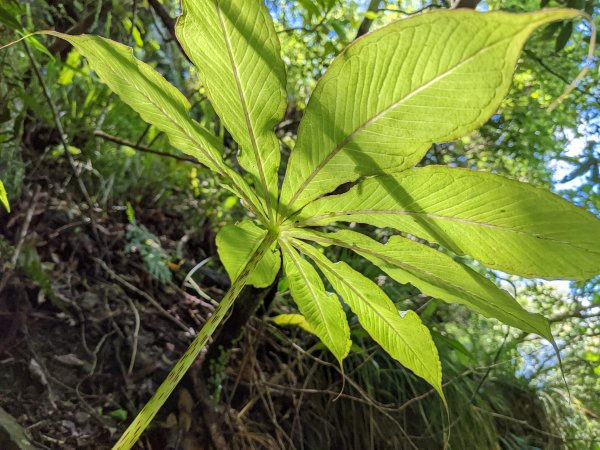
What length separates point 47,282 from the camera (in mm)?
996

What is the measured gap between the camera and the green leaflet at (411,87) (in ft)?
0.94

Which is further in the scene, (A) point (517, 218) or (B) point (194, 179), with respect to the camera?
(B) point (194, 179)

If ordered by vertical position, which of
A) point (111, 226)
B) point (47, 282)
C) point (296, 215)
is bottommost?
point (47, 282)

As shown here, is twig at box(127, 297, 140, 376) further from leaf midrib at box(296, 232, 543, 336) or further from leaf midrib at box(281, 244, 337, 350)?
leaf midrib at box(296, 232, 543, 336)

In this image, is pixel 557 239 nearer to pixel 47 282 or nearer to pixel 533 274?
pixel 533 274

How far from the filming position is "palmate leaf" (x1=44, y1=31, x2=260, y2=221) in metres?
0.38

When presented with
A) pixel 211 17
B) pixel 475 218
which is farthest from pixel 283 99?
pixel 475 218

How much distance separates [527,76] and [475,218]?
2.06 m

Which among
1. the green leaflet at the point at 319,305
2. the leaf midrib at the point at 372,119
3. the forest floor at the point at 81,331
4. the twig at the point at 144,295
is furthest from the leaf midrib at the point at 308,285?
the twig at the point at 144,295

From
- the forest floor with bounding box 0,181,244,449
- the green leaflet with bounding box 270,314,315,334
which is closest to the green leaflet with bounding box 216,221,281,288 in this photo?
the forest floor with bounding box 0,181,244,449

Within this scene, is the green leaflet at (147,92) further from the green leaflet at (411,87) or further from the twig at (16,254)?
the twig at (16,254)

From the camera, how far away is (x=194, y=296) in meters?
1.41

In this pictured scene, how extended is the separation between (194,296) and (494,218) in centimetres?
115

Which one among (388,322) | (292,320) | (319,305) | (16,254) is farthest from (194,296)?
(388,322)
